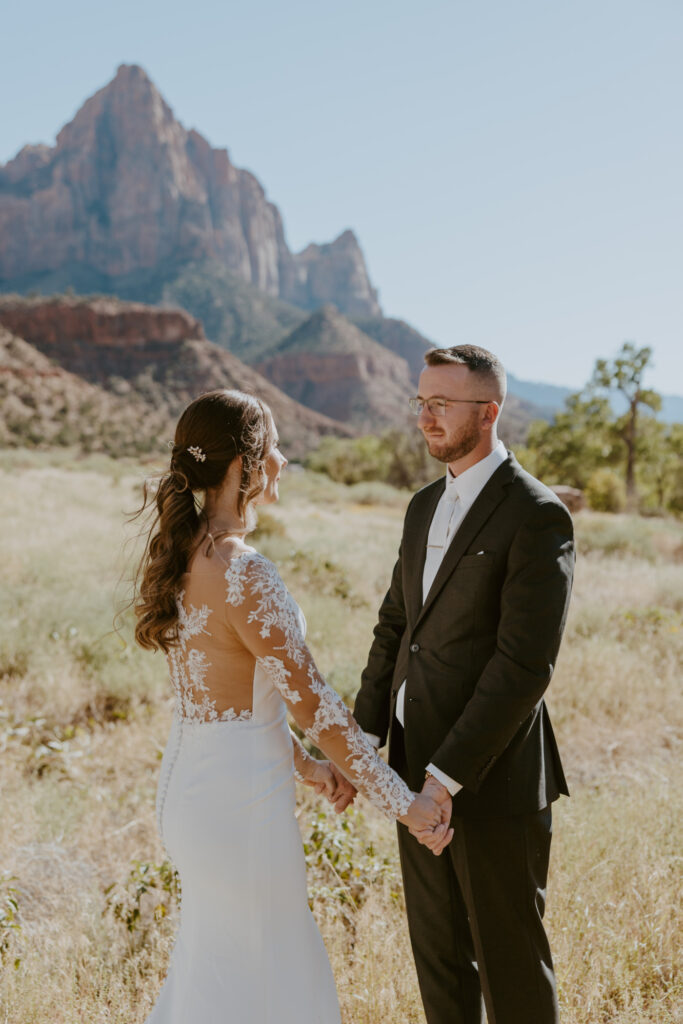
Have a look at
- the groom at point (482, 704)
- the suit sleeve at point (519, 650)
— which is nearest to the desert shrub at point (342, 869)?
the groom at point (482, 704)

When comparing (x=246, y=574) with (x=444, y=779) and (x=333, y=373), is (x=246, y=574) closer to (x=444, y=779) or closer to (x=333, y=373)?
(x=444, y=779)

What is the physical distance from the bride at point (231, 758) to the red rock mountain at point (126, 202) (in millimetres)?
118834

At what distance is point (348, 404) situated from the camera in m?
105

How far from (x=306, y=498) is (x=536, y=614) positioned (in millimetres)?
27401

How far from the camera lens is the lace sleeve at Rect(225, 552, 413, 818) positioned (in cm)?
188

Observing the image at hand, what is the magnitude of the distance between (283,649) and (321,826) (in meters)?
1.91

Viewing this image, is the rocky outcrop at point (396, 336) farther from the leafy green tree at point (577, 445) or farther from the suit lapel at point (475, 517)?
the suit lapel at point (475, 517)

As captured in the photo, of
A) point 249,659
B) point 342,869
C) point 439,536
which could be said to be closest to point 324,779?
point 249,659

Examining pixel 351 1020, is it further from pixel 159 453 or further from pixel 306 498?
pixel 159 453

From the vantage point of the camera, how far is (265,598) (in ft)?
6.15

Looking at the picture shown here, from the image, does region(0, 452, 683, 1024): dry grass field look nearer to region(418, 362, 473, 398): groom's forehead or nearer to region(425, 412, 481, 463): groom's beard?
region(425, 412, 481, 463): groom's beard

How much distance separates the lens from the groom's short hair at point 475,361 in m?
2.25

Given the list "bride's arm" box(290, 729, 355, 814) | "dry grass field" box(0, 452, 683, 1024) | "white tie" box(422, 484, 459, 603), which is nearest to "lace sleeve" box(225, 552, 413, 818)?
"bride's arm" box(290, 729, 355, 814)

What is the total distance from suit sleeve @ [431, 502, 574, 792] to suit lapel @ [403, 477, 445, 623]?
0.41 m
